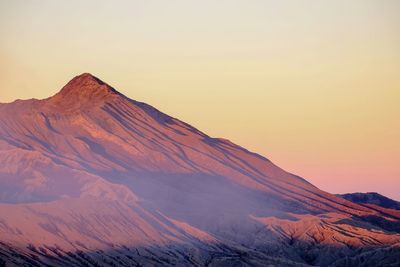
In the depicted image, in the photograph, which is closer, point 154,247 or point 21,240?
point 21,240

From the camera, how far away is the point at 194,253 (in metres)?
181

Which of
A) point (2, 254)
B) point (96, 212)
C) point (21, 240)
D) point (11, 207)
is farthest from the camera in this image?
point (96, 212)

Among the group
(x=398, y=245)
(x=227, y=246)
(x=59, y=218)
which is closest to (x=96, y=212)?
(x=59, y=218)

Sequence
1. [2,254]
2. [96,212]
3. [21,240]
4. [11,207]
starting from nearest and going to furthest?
[2,254] < [21,240] < [11,207] < [96,212]

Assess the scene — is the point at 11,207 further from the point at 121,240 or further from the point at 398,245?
the point at 398,245

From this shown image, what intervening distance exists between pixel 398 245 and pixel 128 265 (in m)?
58.2

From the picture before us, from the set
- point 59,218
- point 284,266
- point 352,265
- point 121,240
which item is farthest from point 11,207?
point 352,265

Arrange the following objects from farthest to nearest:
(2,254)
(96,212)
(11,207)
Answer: (96,212) → (11,207) → (2,254)

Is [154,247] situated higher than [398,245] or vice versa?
[398,245]

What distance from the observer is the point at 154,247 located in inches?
7023

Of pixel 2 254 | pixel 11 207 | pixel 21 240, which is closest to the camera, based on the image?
pixel 2 254

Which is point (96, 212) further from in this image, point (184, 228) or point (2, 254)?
point (2, 254)

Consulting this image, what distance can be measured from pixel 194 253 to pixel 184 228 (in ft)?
62.5

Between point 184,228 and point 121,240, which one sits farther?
point 184,228
